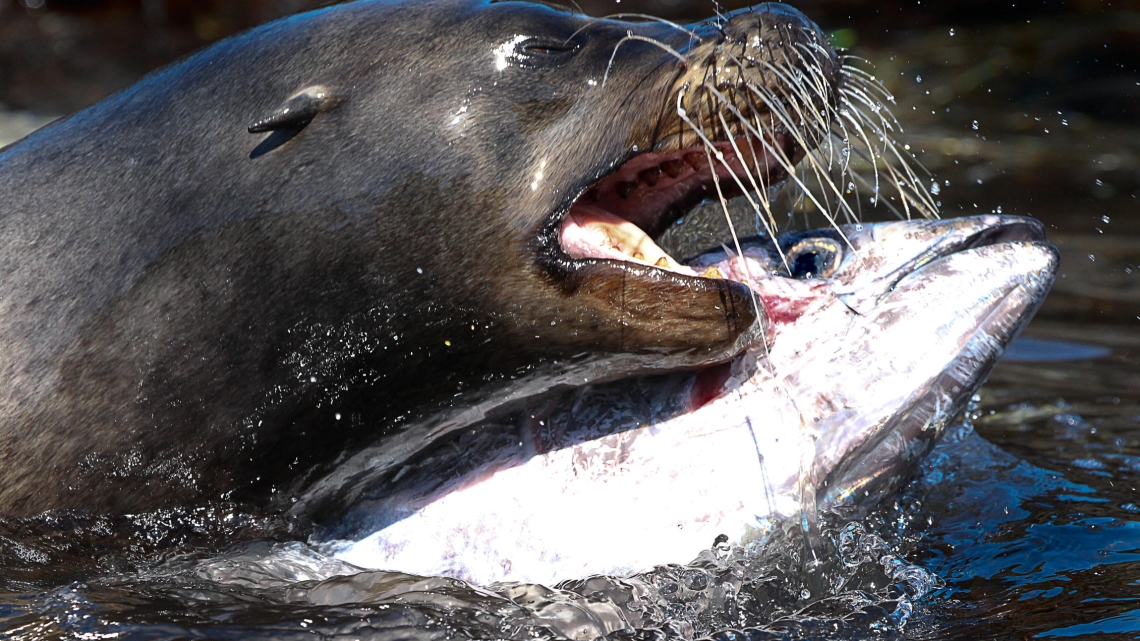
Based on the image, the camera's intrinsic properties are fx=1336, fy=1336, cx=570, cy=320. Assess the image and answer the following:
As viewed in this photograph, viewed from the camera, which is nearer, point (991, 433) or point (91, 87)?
point (991, 433)

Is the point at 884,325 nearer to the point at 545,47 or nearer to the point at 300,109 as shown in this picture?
the point at 545,47

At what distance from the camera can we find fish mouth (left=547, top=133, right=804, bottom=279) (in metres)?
2.76

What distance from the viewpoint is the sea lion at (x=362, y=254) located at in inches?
107

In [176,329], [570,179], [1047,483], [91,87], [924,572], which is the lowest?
[91,87]

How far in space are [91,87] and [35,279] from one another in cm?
863

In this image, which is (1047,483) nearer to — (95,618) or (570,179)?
(570,179)

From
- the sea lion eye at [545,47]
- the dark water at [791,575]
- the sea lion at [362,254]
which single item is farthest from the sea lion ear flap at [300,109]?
the dark water at [791,575]

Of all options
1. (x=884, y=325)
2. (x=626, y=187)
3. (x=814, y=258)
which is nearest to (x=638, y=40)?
(x=626, y=187)

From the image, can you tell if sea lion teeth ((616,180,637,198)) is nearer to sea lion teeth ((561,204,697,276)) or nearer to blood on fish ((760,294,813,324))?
sea lion teeth ((561,204,697,276))

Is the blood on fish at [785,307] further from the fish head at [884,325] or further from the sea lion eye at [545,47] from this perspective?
the sea lion eye at [545,47]

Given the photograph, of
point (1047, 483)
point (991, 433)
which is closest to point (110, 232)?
point (1047, 483)

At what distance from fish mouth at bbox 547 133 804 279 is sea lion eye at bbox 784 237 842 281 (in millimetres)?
169

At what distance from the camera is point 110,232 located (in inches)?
111

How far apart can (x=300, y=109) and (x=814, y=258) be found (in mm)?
1245
